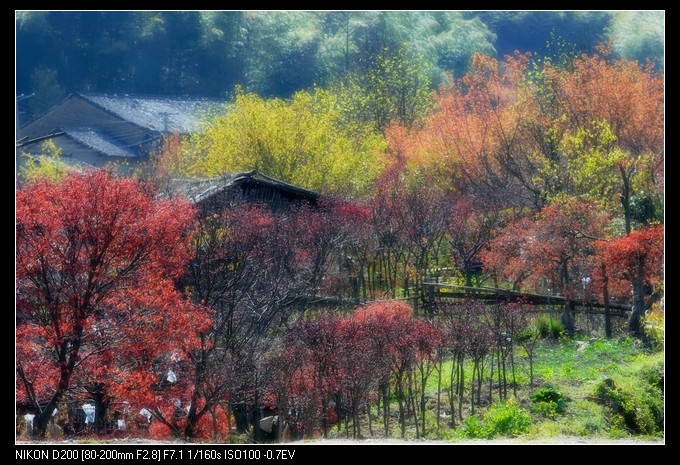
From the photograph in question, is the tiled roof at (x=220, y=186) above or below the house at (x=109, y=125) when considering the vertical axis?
below

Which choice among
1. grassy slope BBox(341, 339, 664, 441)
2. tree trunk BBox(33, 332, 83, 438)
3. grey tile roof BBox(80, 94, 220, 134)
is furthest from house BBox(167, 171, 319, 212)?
grey tile roof BBox(80, 94, 220, 134)

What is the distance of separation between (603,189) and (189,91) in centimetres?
3937

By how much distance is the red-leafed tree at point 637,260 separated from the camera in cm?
1848

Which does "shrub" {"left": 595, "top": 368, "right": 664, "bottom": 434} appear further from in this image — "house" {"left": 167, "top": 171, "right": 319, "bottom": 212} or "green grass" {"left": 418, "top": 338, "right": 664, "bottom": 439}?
"house" {"left": 167, "top": 171, "right": 319, "bottom": 212}

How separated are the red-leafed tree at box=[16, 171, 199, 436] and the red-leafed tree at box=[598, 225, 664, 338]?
922cm

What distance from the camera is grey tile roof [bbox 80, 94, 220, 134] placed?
50.9 meters

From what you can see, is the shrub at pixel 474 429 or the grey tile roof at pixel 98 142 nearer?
the shrub at pixel 474 429

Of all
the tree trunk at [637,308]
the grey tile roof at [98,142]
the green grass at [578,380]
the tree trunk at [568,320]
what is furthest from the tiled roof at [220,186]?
the grey tile roof at [98,142]

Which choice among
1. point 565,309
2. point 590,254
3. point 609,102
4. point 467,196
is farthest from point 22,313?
point 609,102

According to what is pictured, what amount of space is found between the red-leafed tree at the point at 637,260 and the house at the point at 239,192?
29.6ft

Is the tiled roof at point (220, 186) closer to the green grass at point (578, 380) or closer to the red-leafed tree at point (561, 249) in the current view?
the red-leafed tree at point (561, 249)

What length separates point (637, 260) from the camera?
18.8 metres

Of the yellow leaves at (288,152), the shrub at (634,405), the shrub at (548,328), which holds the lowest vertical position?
the shrub at (634,405)

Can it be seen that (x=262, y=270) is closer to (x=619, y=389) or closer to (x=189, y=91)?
(x=619, y=389)
